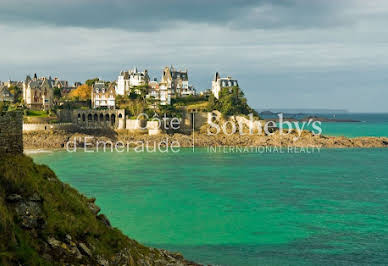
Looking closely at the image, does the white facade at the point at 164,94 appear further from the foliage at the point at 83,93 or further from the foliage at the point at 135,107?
the foliage at the point at 83,93

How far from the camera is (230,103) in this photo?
73.1m

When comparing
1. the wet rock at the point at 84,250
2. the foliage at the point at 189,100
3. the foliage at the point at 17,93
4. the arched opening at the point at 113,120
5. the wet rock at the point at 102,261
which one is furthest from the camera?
the foliage at the point at 189,100

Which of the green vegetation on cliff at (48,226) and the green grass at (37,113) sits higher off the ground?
the green grass at (37,113)

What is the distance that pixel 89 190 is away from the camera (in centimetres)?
3288

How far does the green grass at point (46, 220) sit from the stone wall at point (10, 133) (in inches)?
Answer: 10.9

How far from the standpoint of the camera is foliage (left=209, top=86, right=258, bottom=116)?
72.5 metres

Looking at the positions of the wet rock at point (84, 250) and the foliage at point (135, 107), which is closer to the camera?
the wet rock at point (84, 250)

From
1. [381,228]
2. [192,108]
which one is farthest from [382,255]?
[192,108]

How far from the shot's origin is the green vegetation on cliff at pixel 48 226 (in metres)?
10.0

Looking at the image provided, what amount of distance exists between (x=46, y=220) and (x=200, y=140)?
53.7 metres

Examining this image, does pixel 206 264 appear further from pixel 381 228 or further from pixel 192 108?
pixel 192 108

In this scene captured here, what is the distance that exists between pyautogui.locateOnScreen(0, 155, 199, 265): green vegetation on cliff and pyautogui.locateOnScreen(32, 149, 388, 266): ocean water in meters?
6.17

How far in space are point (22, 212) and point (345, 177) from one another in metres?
32.6

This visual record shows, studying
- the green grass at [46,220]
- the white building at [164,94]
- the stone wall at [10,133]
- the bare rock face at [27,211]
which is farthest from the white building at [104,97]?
the bare rock face at [27,211]
